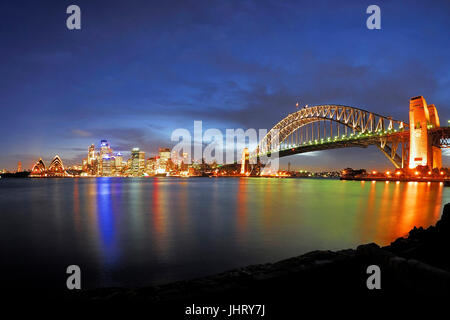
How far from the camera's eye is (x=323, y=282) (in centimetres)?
429

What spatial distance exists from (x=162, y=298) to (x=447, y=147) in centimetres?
5975

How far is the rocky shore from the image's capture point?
3.56 metres

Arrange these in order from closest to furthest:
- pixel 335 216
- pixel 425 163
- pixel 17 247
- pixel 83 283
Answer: pixel 83 283 → pixel 17 247 → pixel 335 216 → pixel 425 163

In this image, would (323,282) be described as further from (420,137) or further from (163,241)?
(420,137)

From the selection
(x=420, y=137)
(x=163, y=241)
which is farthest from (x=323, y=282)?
(x=420, y=137)

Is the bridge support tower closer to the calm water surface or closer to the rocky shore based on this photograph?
the calm water surface

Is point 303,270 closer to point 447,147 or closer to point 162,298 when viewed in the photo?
point 162,298

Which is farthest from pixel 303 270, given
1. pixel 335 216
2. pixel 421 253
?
pixel 335 216

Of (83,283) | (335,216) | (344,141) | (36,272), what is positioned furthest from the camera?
(344,141)

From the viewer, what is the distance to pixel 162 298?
3766 mm

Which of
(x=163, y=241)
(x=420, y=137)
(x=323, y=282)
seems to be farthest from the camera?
(x=420, y=137)

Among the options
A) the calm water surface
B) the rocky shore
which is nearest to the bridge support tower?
the calm water surface

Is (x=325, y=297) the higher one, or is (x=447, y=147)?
(x=447, y=147)
